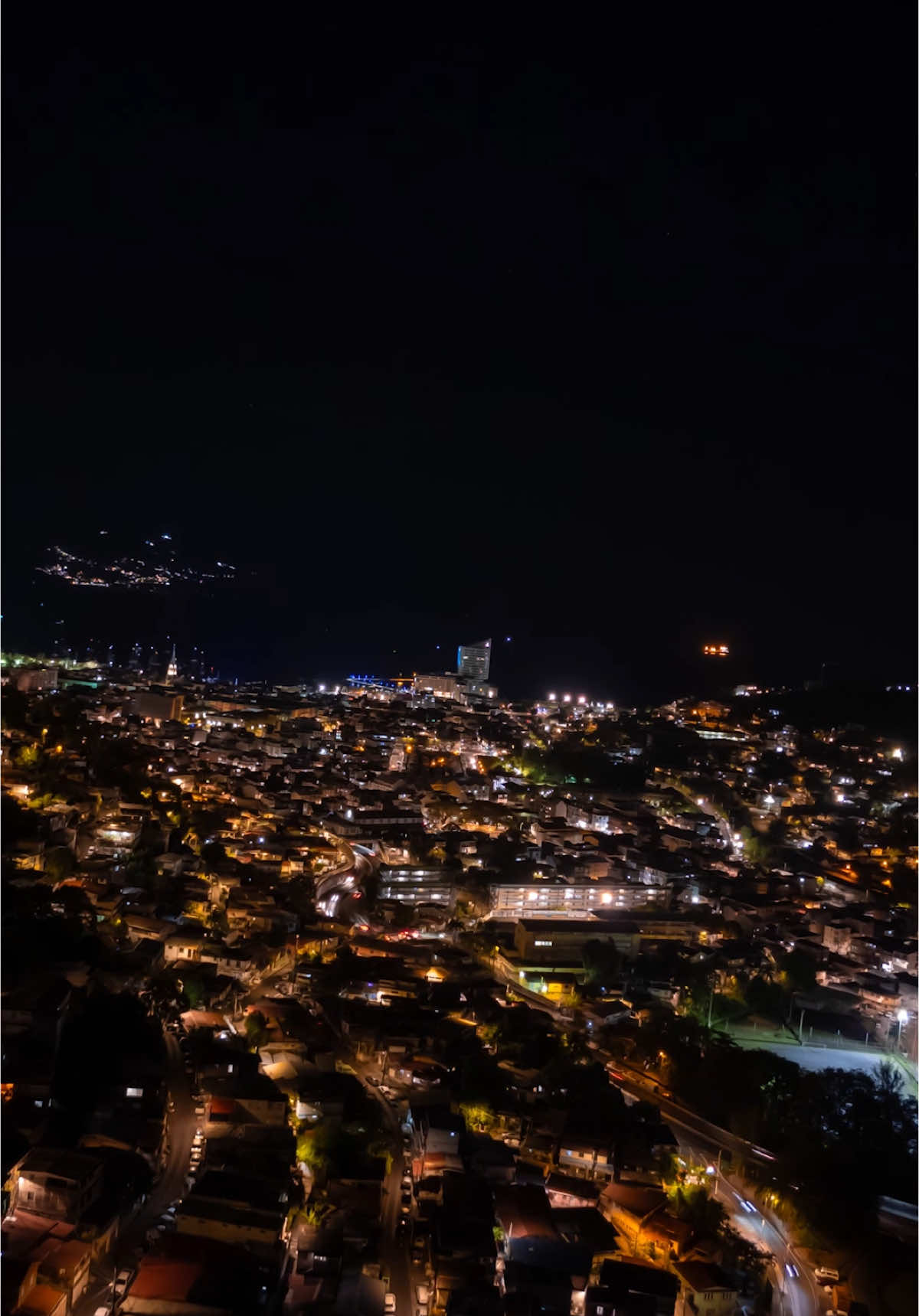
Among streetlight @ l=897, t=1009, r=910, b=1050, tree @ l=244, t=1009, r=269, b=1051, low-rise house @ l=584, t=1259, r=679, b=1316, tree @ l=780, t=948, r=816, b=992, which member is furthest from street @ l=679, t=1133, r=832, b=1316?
tree @ l=780, t=948, r=816, b=992

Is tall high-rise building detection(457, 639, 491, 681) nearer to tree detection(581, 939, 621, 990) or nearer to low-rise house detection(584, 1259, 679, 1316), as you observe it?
tree detection(581, 939, 621, 990)

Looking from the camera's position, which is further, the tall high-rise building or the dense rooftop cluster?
the tall high-rise building

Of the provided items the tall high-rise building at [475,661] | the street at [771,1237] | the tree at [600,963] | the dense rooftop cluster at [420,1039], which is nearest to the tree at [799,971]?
the dense rooftop cluster at [420,1039]

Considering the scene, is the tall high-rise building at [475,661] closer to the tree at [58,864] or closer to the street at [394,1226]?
the tree at [58,864]

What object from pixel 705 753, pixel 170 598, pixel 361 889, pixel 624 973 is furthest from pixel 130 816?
pixel 170 598

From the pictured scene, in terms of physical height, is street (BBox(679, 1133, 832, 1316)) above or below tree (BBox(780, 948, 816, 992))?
below

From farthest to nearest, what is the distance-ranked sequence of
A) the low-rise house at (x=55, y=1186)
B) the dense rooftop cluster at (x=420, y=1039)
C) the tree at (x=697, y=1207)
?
the tree at (x=697, y=1207), the dense rooftop cluster at (x=420, y=1039), the low-rise house at (x=55, y=1186)

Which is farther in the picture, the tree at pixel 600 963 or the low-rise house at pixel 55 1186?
the tree at pixel 600 963

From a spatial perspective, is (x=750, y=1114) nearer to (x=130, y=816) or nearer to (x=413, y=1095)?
(x=413, y=1095)

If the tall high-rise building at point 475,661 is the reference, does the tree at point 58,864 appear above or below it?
below
